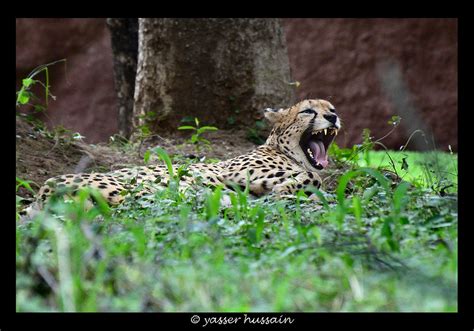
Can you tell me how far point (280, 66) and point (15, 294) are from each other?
5.18 m

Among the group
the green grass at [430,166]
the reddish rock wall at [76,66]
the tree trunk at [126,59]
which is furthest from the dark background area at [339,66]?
the tree trunk at [126,59]

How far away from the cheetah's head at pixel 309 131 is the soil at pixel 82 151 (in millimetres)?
799

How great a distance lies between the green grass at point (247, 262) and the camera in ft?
8.65

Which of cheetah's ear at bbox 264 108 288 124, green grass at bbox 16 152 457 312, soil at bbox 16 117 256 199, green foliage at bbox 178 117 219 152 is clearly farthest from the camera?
green foliage at bbox 178 117 219 152

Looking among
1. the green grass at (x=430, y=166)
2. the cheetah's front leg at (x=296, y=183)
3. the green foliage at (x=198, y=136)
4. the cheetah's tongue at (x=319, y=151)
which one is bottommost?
the cheetah's front leg at (x=296, y=183)

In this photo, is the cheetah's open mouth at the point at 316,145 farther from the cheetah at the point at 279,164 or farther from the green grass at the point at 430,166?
the green grass at the point at 430,166

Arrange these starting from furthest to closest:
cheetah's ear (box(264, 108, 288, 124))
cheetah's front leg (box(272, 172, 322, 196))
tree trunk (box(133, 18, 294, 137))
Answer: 1. tree trunk (box(133, 18, 294, 137))
2. cheetah's ear (box(264, 108, 288, 124))
3. cheetah's front leg (box(272, 172, 322, 196))

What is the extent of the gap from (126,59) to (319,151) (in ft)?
12.2

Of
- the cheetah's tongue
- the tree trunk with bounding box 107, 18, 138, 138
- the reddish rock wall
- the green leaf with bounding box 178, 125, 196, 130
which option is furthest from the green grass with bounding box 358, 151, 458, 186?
the reddish rock wall

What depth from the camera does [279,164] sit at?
6039 millimetres

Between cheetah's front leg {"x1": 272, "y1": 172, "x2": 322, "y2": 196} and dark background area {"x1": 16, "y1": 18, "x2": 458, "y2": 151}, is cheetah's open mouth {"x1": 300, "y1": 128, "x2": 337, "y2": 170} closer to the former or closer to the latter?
cheetah's front leg {"x1": 272, "y1": 172, "x2": 322, "y2": 196}

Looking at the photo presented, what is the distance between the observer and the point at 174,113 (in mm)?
7508

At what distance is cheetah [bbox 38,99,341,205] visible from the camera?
5.48m
